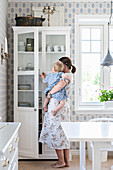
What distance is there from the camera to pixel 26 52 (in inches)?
153

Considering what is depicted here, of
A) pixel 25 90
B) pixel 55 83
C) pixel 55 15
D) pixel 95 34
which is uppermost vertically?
pixel 55 15

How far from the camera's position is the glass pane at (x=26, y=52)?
153 inches

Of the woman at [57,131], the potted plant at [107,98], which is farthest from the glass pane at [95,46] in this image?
the woman at [57,131]

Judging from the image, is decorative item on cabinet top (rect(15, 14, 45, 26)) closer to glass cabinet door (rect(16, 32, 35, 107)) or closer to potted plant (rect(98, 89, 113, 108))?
glass cabinet door (rect(16, 32, 35, 107))

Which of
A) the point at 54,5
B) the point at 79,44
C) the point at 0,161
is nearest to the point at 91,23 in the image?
the point at 79,44

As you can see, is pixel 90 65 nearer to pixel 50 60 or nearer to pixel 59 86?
pixel 50 60

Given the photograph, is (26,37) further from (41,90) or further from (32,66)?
(41,90)

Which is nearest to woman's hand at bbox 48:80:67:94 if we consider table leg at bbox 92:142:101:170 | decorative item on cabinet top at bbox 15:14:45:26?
decorative item on cabinet top at bbox 15:14:45:26

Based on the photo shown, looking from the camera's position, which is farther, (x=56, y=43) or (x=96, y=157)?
(x=56, y=43)

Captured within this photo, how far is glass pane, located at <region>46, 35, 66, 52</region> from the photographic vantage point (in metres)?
3.97

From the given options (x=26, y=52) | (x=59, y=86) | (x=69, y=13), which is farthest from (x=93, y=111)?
(x=69, y=13)

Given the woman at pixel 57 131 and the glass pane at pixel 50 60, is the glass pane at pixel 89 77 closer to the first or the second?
the glass pane at pixel 50 60

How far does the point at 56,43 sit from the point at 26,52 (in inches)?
20.6

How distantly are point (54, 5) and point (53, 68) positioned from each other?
1.25 meters
